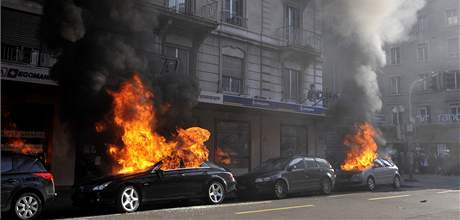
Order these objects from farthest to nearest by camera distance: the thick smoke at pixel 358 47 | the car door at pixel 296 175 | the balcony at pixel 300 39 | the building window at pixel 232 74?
the balcony at pixel 300 39 < the thick smoke at pixel 358 47 < the building window at pixel 232 74 < the car door at pixel 296 175

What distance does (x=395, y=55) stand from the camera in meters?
48.2

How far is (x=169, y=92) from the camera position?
15430 millimetres

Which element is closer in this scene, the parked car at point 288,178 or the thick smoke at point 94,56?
the thick smoke at point 94,56

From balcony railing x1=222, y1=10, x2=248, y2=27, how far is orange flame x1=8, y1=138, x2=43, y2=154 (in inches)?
399

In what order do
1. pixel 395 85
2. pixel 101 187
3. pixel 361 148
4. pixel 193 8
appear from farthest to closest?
pixel 395 85, pixel 361 148, pixel 193 8, pixel 101 187

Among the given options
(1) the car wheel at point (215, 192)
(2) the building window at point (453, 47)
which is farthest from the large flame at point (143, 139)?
(2) the building window at point (453, 47)

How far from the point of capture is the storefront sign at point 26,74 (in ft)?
45.8

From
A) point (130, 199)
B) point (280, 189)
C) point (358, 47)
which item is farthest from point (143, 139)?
point (358, 47)

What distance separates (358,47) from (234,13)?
257 inches

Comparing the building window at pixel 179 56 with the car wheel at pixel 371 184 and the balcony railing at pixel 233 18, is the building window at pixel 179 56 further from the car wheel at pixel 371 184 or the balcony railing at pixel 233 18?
the car wheel at pixel 371 184

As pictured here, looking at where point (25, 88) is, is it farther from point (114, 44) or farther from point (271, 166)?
point (271, 166)

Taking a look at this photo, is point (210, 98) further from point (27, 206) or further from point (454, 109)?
point (454, 109)

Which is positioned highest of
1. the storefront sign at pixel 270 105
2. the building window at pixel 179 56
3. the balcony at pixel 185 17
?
the balcony at pixel 185 17

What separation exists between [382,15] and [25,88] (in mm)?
17190
